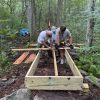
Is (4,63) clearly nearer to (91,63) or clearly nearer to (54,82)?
(91,63)

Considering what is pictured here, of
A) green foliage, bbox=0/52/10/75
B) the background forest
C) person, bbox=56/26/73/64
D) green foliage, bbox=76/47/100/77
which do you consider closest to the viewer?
green foliage, bbox=76/47/100/77

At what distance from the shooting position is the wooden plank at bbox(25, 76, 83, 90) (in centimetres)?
550

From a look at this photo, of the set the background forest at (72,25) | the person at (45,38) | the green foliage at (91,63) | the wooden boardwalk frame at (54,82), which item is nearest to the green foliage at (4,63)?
the background forest at (72,25)

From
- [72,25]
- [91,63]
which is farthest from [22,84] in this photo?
[72,25]

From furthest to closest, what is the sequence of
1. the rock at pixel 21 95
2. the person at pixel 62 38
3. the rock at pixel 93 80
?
1. the person at pixel 62 38
2. the rock at pixel 93 80
3. the rock at pixel 21 95

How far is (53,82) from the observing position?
219 inches

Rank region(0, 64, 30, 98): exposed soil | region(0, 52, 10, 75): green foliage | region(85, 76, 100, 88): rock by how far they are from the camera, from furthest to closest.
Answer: region(0, 52, 10, 75): green foliage < region(85, 76, 100, 88): rock < region(0, 64, 30, 98): exposed soil

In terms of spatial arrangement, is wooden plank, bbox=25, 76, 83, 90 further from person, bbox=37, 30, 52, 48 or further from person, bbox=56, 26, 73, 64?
person, bbox=37, 30, 52, 48

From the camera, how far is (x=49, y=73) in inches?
292

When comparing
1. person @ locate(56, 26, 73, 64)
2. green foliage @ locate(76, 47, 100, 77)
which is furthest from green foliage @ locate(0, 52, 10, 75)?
green foliage @ locate(76, 47, 100, 77)

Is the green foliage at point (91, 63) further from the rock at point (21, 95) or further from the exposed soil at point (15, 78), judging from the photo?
the rock at point (21, 95)

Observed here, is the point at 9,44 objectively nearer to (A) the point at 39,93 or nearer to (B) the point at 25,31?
(B) the point at 25,31

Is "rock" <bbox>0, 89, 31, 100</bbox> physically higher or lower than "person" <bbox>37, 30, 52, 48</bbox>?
lower

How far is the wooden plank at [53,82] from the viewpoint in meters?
5.50
